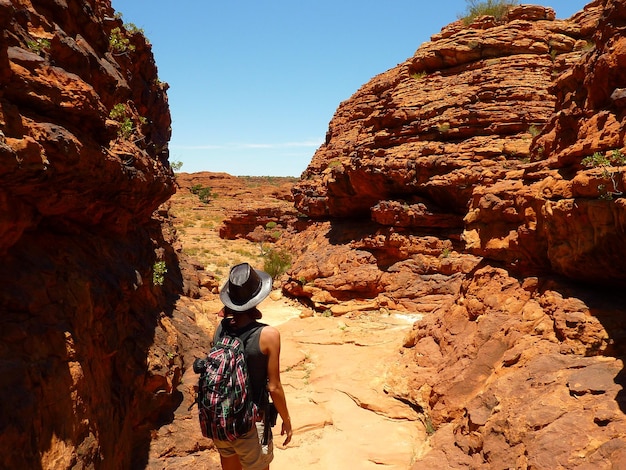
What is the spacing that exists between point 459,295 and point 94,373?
19.5 ft

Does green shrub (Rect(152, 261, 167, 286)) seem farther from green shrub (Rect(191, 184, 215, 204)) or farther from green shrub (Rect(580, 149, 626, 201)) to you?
green shrub (Rect(191, 184, 215, 204))

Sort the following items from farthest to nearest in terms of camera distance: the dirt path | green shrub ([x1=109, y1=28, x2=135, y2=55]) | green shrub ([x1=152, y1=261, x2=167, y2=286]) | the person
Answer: green shrub ([x1=152, y1=261, x2=167, y2=286])
green shrub ([x1=109, y1=28, x2=135, y2=55])
the dirt path
the person

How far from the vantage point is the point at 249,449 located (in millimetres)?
2859

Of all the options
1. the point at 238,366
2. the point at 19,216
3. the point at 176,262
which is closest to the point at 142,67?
the point at 176,262

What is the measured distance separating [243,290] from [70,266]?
2.37 meters

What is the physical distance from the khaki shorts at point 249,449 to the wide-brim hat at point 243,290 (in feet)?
2.93

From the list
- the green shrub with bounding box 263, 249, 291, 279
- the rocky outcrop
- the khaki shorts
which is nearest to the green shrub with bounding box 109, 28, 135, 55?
the rocky outcrop

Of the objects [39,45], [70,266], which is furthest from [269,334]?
[39,45]

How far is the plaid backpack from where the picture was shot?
2.67 meters

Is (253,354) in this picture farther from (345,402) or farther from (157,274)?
(157,274)

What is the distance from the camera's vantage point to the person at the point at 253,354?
2773 mm

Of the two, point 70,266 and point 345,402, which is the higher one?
point 70,266

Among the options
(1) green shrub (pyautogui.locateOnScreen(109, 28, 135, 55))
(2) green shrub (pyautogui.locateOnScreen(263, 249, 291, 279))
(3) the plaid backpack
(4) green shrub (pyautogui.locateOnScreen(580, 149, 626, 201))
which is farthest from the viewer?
(2) green shrub (pyautogui.locateOnScreen(263, 249, 291, 279))

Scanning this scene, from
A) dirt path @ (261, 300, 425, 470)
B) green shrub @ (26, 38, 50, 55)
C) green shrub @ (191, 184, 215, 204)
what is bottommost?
dirt path @ (261, 300, 425, 470)
